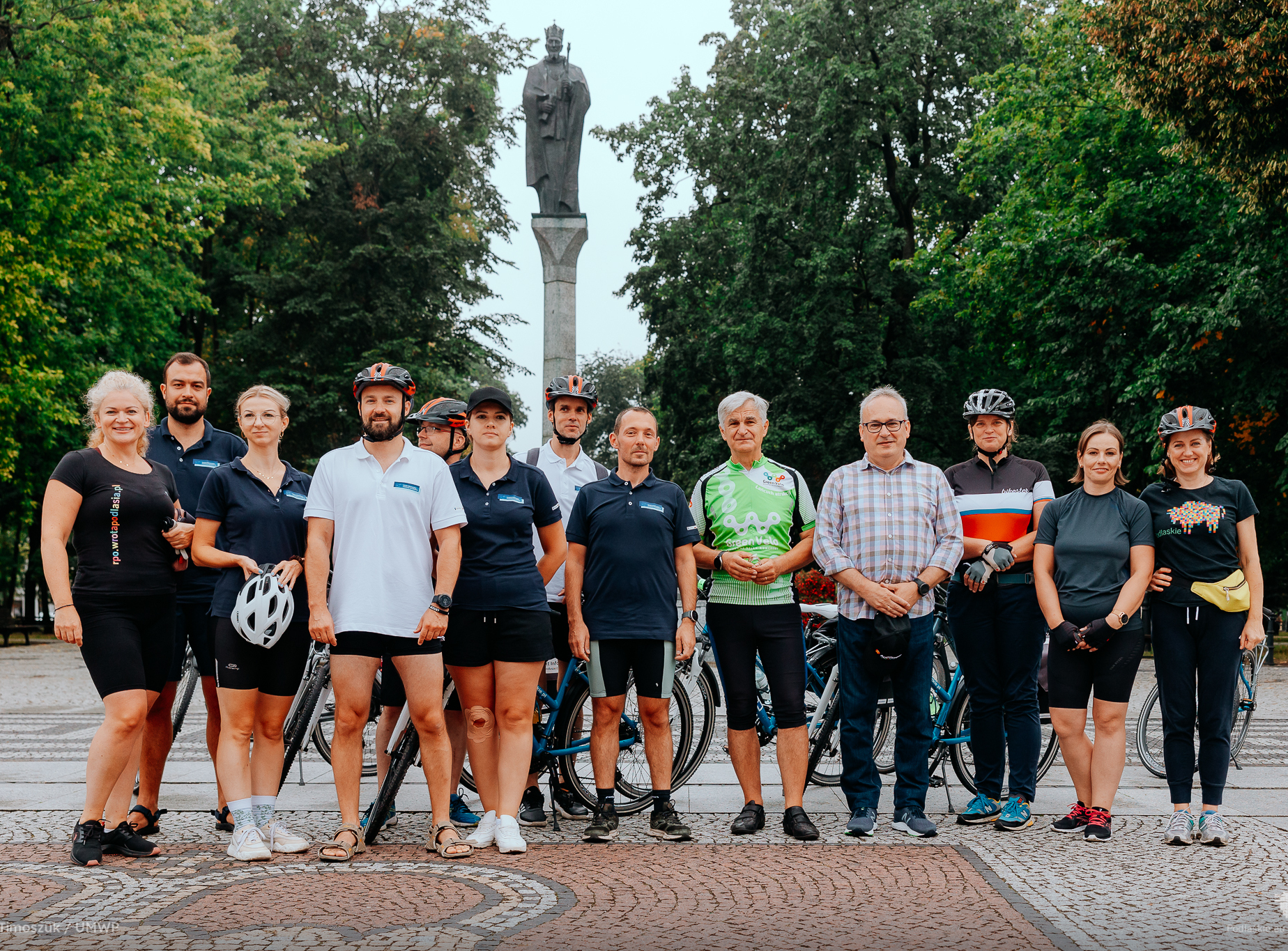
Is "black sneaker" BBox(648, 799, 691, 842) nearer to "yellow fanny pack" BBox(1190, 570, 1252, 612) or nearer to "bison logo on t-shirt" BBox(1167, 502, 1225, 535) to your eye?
"yellow fanny pack" BBox(1190, 570, 1252, 612)

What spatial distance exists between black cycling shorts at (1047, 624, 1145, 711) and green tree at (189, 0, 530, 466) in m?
20.9

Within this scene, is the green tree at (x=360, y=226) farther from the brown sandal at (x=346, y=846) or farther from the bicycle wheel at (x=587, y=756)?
the brown sandal at (x=346, y=846)

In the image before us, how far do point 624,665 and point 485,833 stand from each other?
1040mm

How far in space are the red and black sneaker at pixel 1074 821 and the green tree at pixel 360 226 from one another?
21063mm

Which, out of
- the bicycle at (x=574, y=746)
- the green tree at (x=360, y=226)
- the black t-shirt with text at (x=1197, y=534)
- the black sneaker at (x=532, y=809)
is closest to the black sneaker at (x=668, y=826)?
the bicycle at (x=574, y=746)

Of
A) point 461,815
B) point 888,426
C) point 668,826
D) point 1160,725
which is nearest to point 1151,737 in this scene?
point 1160,725

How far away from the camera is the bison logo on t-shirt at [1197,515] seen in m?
5.98

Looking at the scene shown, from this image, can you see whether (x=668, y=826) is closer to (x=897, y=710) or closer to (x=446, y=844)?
(x=446, y=844)

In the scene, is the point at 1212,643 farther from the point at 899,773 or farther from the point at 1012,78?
the point at 1012,78

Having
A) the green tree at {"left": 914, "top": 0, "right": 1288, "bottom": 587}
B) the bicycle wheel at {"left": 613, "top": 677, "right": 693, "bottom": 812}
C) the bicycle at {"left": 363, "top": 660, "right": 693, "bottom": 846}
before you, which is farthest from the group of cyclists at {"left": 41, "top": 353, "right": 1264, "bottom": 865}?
the green tree at {"left": 914, "top": 0, "right": 1288, "bottom": 587}

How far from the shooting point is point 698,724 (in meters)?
6.74

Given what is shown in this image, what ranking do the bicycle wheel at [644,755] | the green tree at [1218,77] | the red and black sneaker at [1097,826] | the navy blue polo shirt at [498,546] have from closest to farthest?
the navy blue polo shirt at [498,546], the red and black sneaker at [1097,826], the bicycle wheel at [644,755], the green tree at [1218,77]

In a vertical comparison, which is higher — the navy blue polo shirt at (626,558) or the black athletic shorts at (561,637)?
the navy blue polo shirt at (626,558)

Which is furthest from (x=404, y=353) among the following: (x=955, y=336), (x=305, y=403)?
(x=955, y=336)
